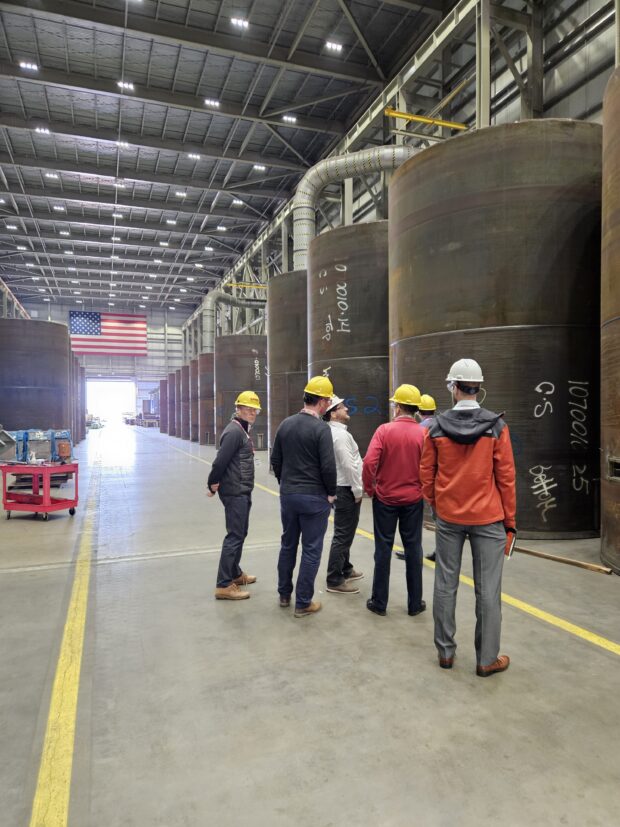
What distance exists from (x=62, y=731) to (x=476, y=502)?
2.64 metres

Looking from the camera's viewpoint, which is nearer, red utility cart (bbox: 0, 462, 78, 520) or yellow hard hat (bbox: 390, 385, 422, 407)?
yellow hard hat (bbox: 390, 385, 422, 407)

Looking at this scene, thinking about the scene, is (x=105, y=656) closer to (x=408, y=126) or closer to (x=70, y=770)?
(x=70, y=770)

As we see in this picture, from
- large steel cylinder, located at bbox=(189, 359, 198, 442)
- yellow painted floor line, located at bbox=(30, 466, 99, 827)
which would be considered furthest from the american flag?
yellow painted floor line, located at bbox=(30, 466, 99, 827)

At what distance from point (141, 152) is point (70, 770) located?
24937 millimetres

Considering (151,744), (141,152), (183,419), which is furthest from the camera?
(183,419)

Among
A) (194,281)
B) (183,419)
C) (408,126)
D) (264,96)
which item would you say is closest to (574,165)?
(408,126)

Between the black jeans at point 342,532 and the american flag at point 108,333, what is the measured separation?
4569cm

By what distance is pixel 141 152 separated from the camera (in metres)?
22.9

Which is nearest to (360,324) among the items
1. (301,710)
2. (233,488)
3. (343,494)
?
(343,494)

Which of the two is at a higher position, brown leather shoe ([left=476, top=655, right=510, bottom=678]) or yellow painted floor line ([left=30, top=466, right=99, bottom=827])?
brown leather shoe ([left=476, top=655, right=510, bottom=678])

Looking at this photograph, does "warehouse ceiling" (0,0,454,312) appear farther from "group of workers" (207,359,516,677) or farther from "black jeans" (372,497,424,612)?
"black jeans" (372,497,424,612)

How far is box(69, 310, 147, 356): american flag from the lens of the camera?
46.9m

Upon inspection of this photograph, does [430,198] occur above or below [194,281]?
below

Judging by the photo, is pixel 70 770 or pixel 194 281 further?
pixel 194 281
